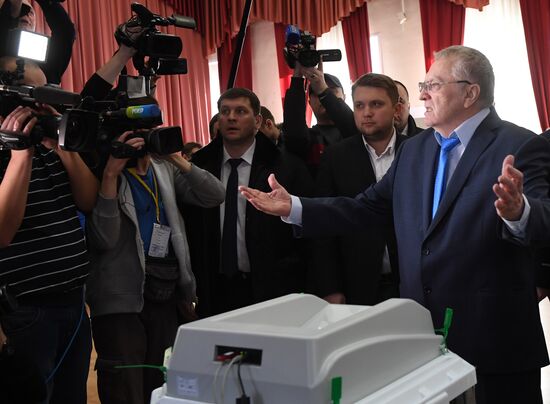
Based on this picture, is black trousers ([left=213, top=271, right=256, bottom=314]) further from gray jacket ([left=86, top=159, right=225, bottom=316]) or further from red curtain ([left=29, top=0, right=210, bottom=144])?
red curtain ([left=29, top=0, right=210, bottom=144])

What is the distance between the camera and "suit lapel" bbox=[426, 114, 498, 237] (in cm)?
171

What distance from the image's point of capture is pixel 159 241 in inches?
85.4

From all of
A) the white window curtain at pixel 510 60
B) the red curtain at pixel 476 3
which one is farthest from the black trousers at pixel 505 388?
the red curtain at pixel 476 3

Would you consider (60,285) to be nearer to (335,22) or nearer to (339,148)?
(339,148)

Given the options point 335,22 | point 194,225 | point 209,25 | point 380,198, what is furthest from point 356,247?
point 209,25

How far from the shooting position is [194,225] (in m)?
2.53

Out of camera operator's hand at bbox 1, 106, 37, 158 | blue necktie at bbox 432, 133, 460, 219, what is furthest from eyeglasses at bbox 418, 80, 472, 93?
camera operator's hand at bbox 1, 106, 37, 158

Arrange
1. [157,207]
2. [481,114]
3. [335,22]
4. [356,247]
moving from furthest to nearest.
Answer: [335,22]
[356,247]
[157,207]
[481,114]

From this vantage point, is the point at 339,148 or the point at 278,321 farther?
the point at 339,148

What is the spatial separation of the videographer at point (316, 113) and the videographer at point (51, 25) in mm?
868

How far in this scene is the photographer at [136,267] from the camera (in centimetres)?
201

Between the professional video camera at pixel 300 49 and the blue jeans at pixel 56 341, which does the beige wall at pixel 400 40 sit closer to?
the professional video camera at pixel 300 49

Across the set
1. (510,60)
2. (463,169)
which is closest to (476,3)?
(510,60)

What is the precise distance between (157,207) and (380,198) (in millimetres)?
745
